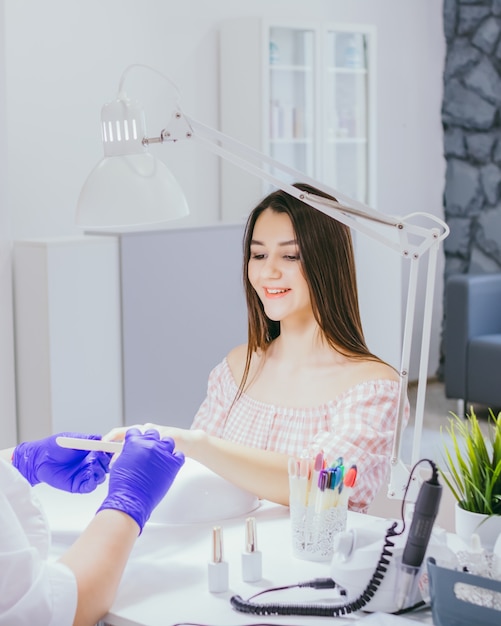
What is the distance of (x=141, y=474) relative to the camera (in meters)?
1.64

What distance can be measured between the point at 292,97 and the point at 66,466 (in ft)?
11.6

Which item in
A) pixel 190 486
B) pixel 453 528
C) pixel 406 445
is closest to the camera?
pixel 190 486

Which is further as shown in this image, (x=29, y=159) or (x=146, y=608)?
(x=29, y=159)

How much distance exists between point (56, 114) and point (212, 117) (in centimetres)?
96

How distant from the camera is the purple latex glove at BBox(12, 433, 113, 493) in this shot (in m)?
1.90

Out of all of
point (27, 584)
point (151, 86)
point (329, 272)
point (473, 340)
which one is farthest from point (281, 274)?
point (473, 340)

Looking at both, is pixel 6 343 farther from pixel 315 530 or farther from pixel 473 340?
pixel 473 340

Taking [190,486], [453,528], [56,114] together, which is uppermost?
[56,114]

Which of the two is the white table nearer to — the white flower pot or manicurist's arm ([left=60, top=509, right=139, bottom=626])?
manicurist's arm ([left=60, top=509, right=139, bottom=626])

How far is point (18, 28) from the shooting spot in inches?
170

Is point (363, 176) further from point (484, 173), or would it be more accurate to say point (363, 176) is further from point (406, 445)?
point (406, 445)

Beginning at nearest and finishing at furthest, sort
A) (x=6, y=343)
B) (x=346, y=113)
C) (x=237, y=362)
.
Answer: (x=237, y=362)
(x=6, y=343)
(x=346, y=113)

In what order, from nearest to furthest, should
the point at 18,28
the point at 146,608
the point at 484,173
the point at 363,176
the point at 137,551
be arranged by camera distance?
the point at 146,608 → the point at 137,551 → the point at 18,28 → the point at 363,176 → the point at 484,173

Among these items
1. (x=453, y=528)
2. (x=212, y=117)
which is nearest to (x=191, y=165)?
(x=212, y=117)
